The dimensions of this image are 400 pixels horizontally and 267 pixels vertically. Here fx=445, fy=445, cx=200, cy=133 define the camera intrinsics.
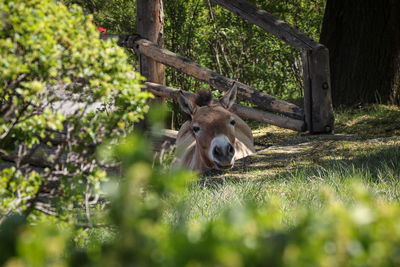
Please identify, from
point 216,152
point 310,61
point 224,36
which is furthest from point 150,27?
point 224,36

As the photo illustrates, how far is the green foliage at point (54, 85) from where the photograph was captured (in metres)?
2.12

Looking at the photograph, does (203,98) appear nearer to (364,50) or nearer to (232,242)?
(364,50)

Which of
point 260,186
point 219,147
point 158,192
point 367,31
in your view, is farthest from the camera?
point 367,31

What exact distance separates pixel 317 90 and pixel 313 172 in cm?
233

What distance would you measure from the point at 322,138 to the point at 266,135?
6.81 ft

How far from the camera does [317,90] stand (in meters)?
6.73

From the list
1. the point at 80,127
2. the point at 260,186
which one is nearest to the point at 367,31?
the point at 260,186

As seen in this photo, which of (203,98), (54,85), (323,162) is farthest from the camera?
(203,98)

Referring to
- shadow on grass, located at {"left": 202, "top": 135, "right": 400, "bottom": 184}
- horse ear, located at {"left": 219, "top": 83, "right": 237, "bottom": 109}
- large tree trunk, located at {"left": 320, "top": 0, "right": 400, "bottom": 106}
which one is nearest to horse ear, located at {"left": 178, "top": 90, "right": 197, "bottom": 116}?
horse ear, located at {"left": 219, "top": 83, "right": 237, "bottom": 109}

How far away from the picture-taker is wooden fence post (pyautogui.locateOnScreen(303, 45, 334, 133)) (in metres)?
6.65

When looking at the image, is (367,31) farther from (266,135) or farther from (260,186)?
(260,186)

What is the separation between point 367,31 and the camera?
873cm

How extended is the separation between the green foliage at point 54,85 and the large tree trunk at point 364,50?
7335mm

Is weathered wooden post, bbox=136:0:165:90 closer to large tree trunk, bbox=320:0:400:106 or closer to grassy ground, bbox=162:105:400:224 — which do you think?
grassy ground, bbox=162:105:400:224
